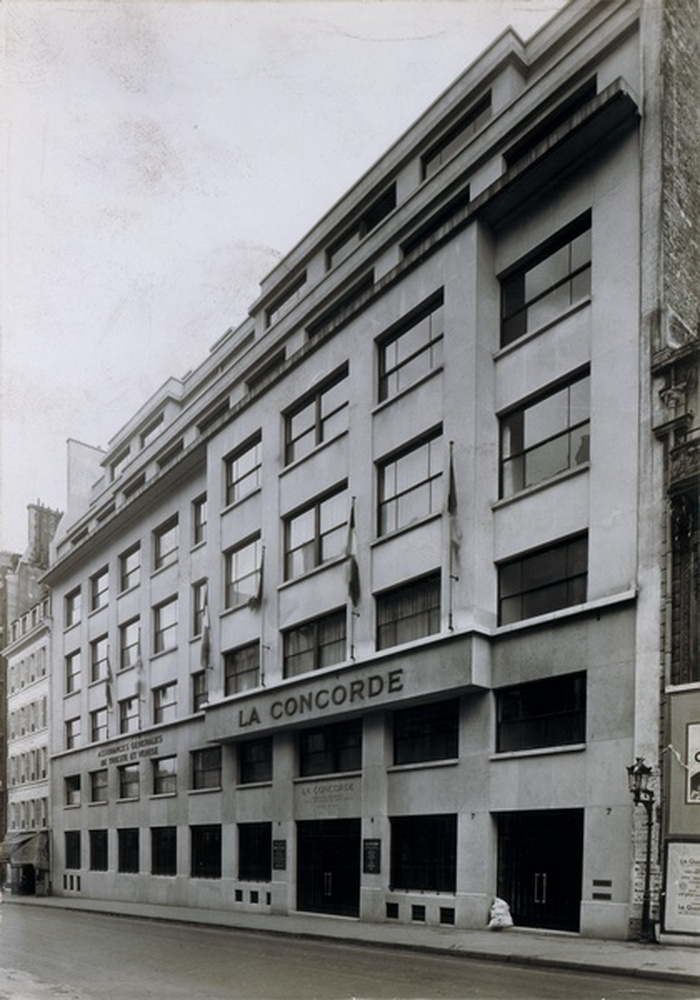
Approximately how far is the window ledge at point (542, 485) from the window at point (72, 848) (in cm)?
3415

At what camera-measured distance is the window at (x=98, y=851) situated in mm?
43969

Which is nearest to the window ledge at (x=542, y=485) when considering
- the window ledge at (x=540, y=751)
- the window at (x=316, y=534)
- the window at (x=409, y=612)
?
the window at (x=409, y=612)

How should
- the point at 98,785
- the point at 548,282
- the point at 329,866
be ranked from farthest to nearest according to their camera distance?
the point at 98,785, the point at 329,866, the point at 548,282

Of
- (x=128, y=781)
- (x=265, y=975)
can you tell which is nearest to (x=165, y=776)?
(x=128, y=781)

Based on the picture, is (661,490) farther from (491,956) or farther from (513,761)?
(491,956)

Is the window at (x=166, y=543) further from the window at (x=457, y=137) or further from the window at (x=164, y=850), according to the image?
the window at (x=457, y=137)

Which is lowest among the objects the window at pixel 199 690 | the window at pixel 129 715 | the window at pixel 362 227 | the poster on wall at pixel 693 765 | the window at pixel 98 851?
the window at pixel 98 851

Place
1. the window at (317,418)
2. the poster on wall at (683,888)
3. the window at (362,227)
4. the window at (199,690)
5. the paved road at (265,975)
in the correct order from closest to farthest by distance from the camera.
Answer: the paved road at (265,975)
the poster on wall at (683,888)
the window at (362,227)
the window at (317,418)
the window at (199,690)

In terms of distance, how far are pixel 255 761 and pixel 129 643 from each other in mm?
14323

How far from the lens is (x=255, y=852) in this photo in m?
31.4

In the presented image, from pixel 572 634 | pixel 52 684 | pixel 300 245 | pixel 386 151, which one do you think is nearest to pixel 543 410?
pixel 572 634

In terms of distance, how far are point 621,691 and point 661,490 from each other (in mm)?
4023

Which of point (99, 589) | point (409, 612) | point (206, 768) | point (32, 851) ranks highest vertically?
point (409, 612)

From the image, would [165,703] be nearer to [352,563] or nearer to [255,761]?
[255,761]
